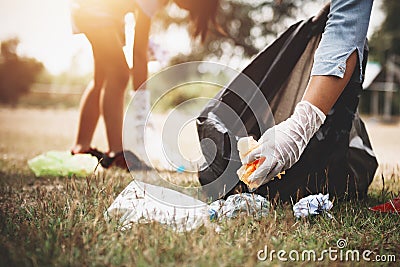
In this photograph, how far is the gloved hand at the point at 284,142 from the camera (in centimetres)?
130

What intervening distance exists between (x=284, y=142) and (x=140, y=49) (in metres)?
1.42

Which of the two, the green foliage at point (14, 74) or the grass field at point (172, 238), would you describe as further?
the green foliage at point (14, 74)

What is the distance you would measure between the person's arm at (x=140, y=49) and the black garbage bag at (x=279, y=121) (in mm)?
906

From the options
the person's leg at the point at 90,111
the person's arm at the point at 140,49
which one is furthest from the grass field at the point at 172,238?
the person's leg at the point at 90,111

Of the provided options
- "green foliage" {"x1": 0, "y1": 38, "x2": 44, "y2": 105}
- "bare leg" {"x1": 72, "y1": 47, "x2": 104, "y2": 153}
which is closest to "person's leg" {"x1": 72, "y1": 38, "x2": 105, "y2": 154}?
"bare leg" {"x1": 72, "y1": 47, "x2": 104, "y2": 153}

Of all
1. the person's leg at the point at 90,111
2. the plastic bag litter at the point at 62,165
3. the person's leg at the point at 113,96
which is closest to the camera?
the plastic bag litter at the point at 62,165

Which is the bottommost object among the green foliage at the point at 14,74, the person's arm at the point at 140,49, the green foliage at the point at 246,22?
the green foliage at the point at 14,74

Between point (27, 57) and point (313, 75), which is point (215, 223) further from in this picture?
point (27, 57)

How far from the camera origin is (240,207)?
1411mm

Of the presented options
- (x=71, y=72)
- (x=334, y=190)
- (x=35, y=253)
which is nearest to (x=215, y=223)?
(x=35, y=253)

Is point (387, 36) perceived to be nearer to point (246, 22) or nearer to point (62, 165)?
point (246, 22)

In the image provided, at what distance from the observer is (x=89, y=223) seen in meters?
1.19

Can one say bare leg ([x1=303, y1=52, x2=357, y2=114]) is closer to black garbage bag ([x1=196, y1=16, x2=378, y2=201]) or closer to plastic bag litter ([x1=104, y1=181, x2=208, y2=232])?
black garbage bag ([x1=196, y1=16, x2=378, y2=201])

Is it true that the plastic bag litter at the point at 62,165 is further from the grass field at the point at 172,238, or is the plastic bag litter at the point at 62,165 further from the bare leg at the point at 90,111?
the grass field at the point at 172,238
